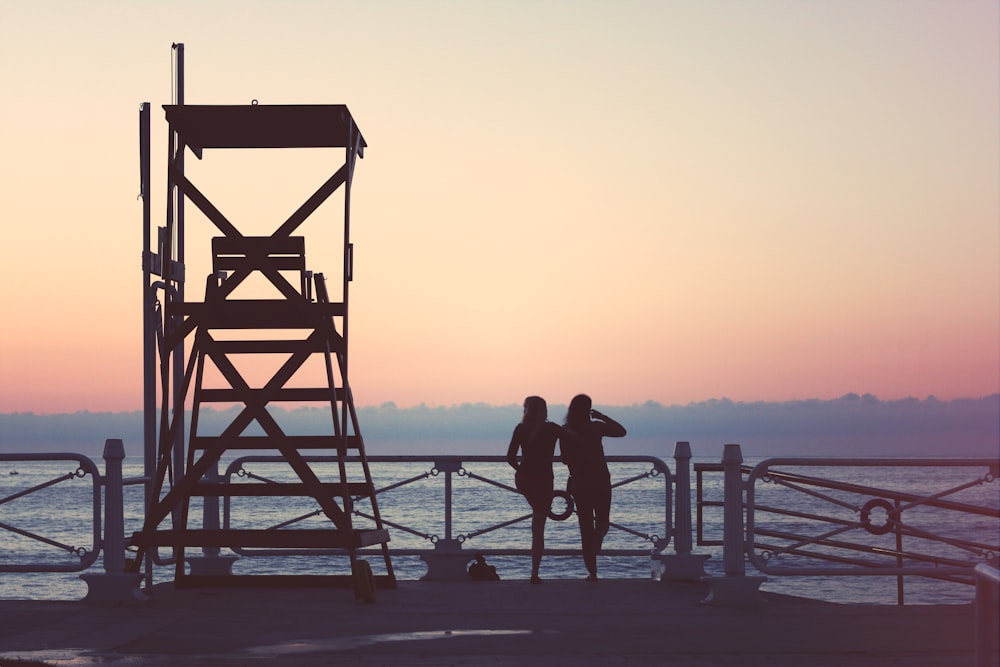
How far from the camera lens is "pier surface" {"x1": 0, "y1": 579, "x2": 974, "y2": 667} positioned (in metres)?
6.73

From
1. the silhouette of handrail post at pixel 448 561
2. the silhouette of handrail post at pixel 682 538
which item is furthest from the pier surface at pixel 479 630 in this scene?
the silhouette of handrail post at pixel 448 561

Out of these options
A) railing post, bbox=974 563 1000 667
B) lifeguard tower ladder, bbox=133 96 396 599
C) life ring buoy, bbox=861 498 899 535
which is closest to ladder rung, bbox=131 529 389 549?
lifeguard tower ladder, bbox=133 96 396 599

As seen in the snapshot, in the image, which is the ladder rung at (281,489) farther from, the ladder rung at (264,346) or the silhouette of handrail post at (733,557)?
the silhouette of handrail post at (733,557)

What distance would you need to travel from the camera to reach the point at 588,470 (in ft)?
35.0

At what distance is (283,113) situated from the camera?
382 inches

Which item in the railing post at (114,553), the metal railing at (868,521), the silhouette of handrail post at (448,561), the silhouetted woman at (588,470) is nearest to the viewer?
the metal railing at (868,521)

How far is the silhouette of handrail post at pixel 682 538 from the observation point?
10.8m

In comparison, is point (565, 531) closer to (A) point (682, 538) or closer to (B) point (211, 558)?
(A) point (682, 538)

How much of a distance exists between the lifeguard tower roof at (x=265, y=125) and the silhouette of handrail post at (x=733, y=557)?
13.3 ft

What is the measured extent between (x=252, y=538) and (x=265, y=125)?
11.0ft

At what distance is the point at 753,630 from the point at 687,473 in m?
3.03

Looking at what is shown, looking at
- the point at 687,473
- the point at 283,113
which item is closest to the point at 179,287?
the point at 283,113

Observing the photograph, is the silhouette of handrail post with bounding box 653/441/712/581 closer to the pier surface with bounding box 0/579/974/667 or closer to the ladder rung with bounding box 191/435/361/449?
the pier surface with bounding box 0/579/974/667

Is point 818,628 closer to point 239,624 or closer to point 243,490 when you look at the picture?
point 239,624
